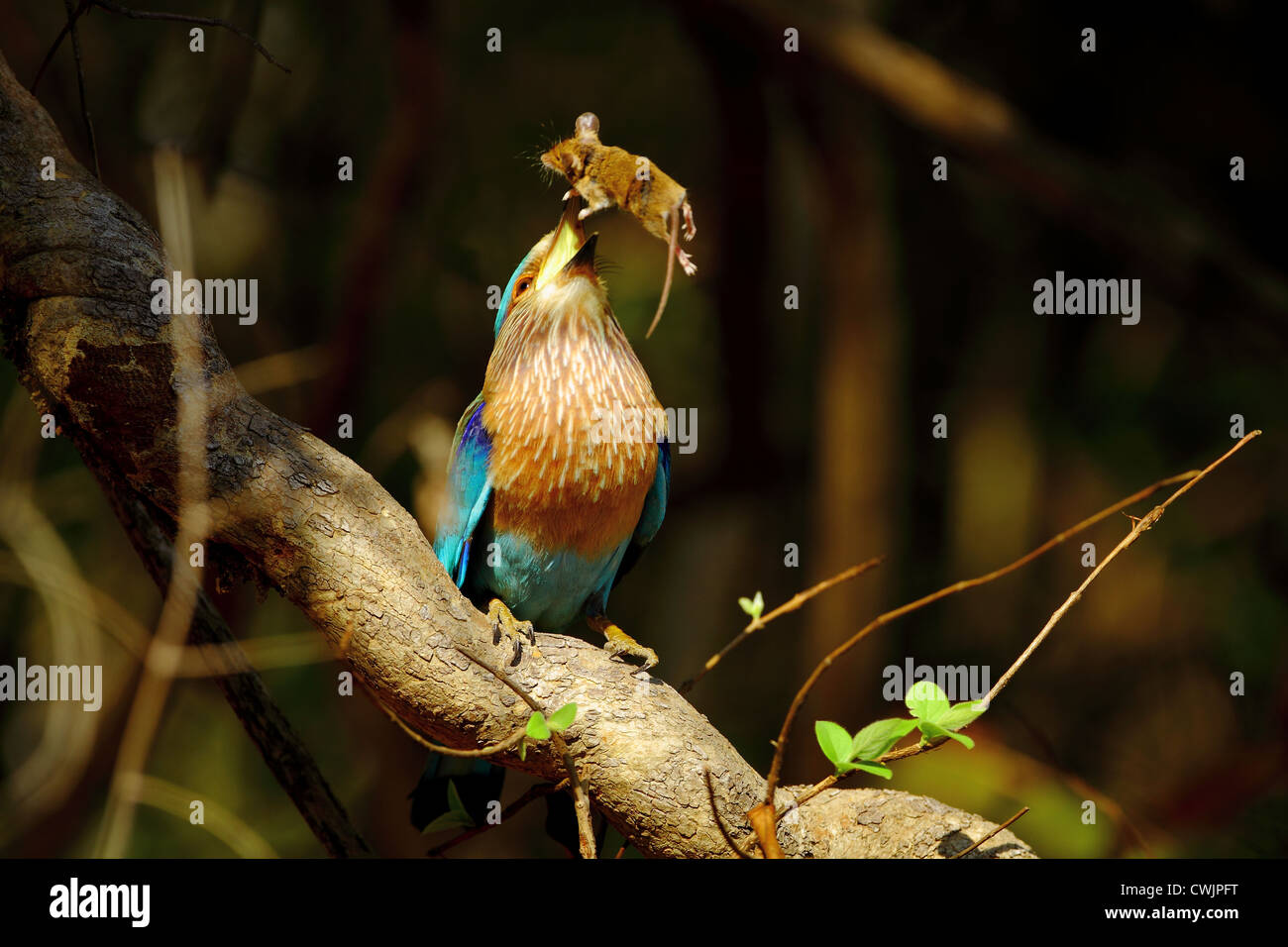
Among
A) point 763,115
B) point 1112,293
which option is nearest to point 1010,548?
point 1112,293

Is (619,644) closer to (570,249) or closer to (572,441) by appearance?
(572,441)

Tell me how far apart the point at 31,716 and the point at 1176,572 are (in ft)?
18.9

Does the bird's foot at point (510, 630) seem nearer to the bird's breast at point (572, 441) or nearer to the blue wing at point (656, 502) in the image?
the bird's breast at point (572, 441)

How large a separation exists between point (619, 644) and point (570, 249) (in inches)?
36.5

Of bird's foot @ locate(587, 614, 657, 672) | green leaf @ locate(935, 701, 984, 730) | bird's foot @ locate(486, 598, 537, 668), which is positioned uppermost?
bird's foot @ locate(486, 598, 537, 668)

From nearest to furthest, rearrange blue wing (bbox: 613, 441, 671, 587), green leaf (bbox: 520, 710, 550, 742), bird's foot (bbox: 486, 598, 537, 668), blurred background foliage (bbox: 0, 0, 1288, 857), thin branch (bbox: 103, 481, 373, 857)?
green leaf (bbox: 520, 710, 550, 742) < bird's foot (bbox: 486, 598, 537, 668) < thin branch (bbox: 103, 481, 373, 857) < blue wing (bbox: 613, 441, 671, 587) < blurred background foliage (bbox: 0, 0, 1288, 857)

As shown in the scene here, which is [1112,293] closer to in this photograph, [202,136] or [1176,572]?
[1176,572]

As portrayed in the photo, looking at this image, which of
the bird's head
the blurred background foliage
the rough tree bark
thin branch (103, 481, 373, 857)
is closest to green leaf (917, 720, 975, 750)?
the rough tree bark

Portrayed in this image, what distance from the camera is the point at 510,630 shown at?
2.31m

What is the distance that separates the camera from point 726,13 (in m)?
4.82

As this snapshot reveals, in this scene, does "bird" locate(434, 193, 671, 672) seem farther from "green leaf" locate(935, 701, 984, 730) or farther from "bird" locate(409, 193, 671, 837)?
"green leaf" locate(935, 701, 984, 730)

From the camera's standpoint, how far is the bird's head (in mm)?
2453

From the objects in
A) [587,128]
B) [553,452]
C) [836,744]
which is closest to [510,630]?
[553,452]

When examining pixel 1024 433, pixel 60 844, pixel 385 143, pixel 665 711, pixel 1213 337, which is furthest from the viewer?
pixel 1024 433
